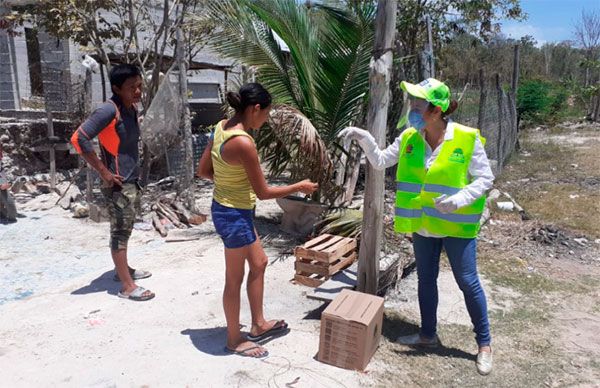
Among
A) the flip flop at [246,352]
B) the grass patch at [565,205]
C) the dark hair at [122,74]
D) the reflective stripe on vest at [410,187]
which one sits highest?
the dark hair at [122,74]

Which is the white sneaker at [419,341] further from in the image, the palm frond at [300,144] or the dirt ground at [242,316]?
the palm frond at [300,144]

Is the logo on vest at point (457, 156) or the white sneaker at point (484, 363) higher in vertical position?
the logo on vest at point (457, 156)

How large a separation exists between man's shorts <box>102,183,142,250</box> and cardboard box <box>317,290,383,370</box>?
187 cm

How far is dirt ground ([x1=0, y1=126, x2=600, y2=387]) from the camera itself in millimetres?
3137

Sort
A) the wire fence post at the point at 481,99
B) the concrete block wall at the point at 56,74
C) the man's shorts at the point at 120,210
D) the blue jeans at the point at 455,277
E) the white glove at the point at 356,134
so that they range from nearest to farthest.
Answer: the blue jeans at the point at 455,277 → the white glove at the point at 356,134 → the man's shorts at the point at 120,210 → the wire fence post at the point at 481,99 → the concrete block wall at the point at 56,74

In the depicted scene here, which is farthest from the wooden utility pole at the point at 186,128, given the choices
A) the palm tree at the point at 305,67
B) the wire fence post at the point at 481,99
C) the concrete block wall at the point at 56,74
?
the wire fence post at the point at 481,99

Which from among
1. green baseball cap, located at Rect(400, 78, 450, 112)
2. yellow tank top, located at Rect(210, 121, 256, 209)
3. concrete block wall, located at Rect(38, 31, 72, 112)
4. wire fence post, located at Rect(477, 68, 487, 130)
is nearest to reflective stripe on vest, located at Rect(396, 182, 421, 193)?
green baseball cap, located at Rect(400, 78, 450, 112)

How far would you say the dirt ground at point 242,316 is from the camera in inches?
123

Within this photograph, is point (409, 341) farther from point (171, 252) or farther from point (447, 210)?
point (171, 252)

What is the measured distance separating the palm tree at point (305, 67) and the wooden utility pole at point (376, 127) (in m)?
1.64

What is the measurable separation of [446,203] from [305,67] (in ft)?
11.1

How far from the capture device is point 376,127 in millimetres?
3672

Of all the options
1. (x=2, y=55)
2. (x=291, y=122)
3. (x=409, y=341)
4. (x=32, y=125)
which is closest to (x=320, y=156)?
(x=291, y=122)

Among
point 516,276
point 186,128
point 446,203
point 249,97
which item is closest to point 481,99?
point 516,276
